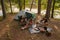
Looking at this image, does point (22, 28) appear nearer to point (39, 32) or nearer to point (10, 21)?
point (39, 32)

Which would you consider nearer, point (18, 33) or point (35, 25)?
point (18, 33)

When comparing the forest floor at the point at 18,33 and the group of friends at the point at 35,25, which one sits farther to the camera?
the group of friends at the point at 35,25

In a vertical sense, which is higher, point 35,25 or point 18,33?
point 35,25

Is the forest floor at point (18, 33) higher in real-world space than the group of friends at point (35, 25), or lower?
lower

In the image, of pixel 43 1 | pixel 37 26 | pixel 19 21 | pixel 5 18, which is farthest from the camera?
pixel 43 1

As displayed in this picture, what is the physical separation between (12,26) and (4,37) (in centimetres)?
173

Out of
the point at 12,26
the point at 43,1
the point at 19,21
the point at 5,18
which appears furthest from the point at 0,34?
the point at 43,1

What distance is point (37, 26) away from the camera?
1177 cm

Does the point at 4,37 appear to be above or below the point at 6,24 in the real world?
below

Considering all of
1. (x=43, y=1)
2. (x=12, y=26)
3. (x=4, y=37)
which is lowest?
(x=4, y=37)

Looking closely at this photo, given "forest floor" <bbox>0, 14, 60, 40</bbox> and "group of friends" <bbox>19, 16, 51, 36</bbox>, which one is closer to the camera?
"forest floor" <bbox>0, 14, 60, 40</bbox>

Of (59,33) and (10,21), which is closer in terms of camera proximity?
(59,33)

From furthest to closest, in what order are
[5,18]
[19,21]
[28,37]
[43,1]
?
[43,1], [5,18], [19,21], [28,37]

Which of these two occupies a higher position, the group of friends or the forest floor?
the group of friends
